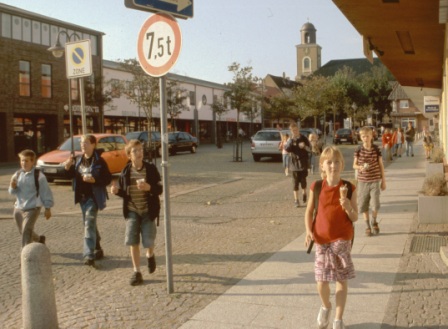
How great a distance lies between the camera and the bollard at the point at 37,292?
441cm

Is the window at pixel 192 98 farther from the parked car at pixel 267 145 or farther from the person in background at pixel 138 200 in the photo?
the person in background at pixel 138 200

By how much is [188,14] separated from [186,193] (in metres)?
9.75

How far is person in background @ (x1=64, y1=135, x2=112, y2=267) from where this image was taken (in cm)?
684

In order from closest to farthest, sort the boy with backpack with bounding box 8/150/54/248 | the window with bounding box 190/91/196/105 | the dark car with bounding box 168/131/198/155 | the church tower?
1. the boy with backpack with bounding box 8/150/54/248
2. the dark car with bounding box 168/131/198/155
3. the window with bounding box 190/91/196/105
4. the church tower

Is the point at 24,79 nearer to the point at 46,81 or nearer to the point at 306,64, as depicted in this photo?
the point at 46,81

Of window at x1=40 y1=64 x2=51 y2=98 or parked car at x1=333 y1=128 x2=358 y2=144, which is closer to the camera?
window at x1=40 y1=64 x2=51 y2=98

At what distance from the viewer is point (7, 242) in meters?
8.48

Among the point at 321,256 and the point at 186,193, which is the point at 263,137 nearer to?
the point at 186,193

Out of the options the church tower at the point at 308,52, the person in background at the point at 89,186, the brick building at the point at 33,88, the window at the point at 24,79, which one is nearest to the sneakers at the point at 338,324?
the person in background at the point at 89,186

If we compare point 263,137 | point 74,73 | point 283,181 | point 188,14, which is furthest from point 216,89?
point 188,14

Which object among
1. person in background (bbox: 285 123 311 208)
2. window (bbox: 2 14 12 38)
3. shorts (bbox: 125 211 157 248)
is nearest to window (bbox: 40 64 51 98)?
window (bbox: 2 14 12 38)

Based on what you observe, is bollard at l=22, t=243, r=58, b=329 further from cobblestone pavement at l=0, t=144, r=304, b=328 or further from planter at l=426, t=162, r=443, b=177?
planter at l=426, t=162, r=443, b=177

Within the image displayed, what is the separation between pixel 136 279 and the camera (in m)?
5.91

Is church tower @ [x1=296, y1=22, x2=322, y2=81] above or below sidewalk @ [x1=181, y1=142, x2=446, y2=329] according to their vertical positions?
above
